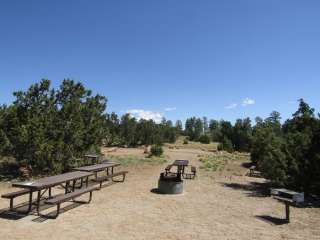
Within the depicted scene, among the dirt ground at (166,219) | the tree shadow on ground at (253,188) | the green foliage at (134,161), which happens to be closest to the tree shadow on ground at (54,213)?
the dirt ground at (166,219)

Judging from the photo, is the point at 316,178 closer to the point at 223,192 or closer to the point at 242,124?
the point at 223,192

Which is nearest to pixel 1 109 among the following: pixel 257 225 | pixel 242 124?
pixel 257 225

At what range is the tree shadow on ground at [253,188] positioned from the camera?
1288cm

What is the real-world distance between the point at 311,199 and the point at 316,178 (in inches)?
33.4

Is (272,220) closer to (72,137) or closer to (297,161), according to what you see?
(297,161)

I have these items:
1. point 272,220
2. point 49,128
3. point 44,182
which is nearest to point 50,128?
point 49,128

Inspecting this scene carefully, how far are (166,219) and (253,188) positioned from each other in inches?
286

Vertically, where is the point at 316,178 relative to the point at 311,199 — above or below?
above

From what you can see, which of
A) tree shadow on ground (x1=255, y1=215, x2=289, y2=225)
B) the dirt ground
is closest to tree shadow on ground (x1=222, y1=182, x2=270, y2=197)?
the dirt ground

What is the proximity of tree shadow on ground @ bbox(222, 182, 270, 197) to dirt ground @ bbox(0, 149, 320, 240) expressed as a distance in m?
0.35

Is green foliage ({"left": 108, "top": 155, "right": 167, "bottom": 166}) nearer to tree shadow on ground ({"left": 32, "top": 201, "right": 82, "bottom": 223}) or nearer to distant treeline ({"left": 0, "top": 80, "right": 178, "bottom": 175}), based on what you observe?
distant treeline ({"left": 0, "top": 80, "right": 178, "bottom": 175})

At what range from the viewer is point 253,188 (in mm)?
14422

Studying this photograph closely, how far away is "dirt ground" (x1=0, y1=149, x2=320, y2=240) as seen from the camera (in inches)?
283

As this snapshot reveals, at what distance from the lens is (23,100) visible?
1479 cm
